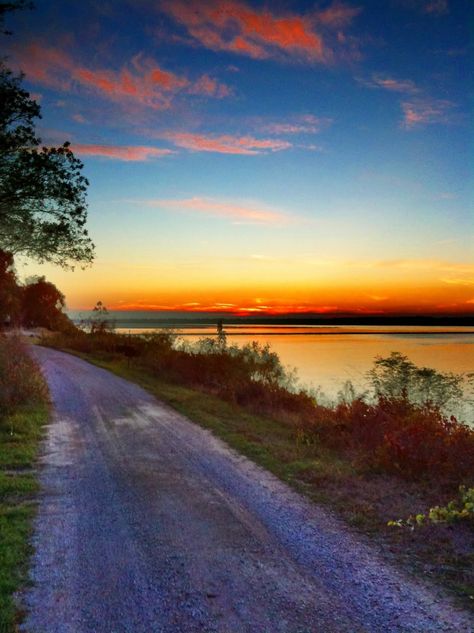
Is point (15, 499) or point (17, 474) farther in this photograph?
point (17, 474)

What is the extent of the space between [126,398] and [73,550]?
40.7 feet

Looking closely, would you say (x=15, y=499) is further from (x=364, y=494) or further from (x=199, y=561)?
(x=364, y=494)

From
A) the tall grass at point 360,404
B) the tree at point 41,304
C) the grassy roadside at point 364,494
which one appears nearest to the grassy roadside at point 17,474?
the grassy roadside at point 364,494

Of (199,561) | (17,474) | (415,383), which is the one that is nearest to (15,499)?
(17,474)

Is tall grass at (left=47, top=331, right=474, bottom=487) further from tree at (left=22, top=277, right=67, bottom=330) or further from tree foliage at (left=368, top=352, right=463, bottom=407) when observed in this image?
tree at (left=22, top=277, right=67, bottom=330)

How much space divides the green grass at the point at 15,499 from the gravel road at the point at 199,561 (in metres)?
0.18

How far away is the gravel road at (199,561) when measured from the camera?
4852 mm

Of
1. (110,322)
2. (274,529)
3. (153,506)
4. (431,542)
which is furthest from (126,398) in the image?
(110,322)

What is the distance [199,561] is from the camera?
6.00 metres

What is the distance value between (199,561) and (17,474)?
16.7 feet

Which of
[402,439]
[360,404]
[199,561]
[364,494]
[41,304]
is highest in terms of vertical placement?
[41,304]

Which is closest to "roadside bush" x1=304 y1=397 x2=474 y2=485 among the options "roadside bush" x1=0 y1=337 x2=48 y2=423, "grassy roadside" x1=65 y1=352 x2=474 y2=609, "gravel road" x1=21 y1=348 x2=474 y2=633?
"grassy roadside" x1=65 y1=352 x2=474 y2=609

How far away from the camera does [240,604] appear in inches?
200

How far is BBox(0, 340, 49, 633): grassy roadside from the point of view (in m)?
5.43
